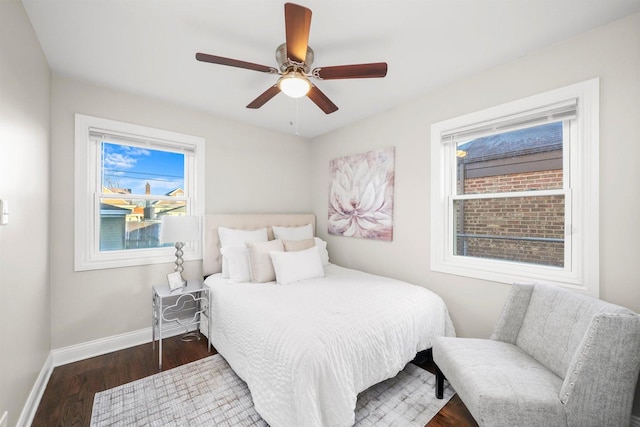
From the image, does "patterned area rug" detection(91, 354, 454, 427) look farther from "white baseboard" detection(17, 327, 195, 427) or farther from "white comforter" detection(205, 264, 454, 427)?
"white baseboard" detection(17, 327, 195, 427)

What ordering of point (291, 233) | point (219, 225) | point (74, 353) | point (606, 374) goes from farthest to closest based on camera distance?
point (291, 233) → point (219, 225) → point (74, 353) → point (606, 374)

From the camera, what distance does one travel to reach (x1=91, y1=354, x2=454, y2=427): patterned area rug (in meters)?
1.66

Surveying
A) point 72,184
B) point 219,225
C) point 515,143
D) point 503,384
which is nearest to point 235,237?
point 219,225

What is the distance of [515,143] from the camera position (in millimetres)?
2213

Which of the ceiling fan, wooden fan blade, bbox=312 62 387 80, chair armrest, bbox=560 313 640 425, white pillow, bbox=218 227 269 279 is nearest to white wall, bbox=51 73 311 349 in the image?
white pillow, bbox=218 227 269 279

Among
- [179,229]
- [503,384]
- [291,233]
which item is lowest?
[503,384]

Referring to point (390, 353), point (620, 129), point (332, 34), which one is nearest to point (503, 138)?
point (620, 129)

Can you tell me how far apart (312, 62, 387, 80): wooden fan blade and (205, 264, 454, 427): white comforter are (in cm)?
159

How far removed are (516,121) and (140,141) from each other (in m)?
3.52

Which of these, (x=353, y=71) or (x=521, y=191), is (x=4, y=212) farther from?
(x=521, y=191)

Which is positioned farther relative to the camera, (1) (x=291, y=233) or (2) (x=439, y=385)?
(1) (x=291, y=233)

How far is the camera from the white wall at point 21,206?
1312 millimetres

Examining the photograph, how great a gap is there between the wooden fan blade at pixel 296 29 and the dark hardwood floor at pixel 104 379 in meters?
2.44

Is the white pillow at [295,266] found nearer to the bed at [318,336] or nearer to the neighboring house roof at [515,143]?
the bed at [318,336]
